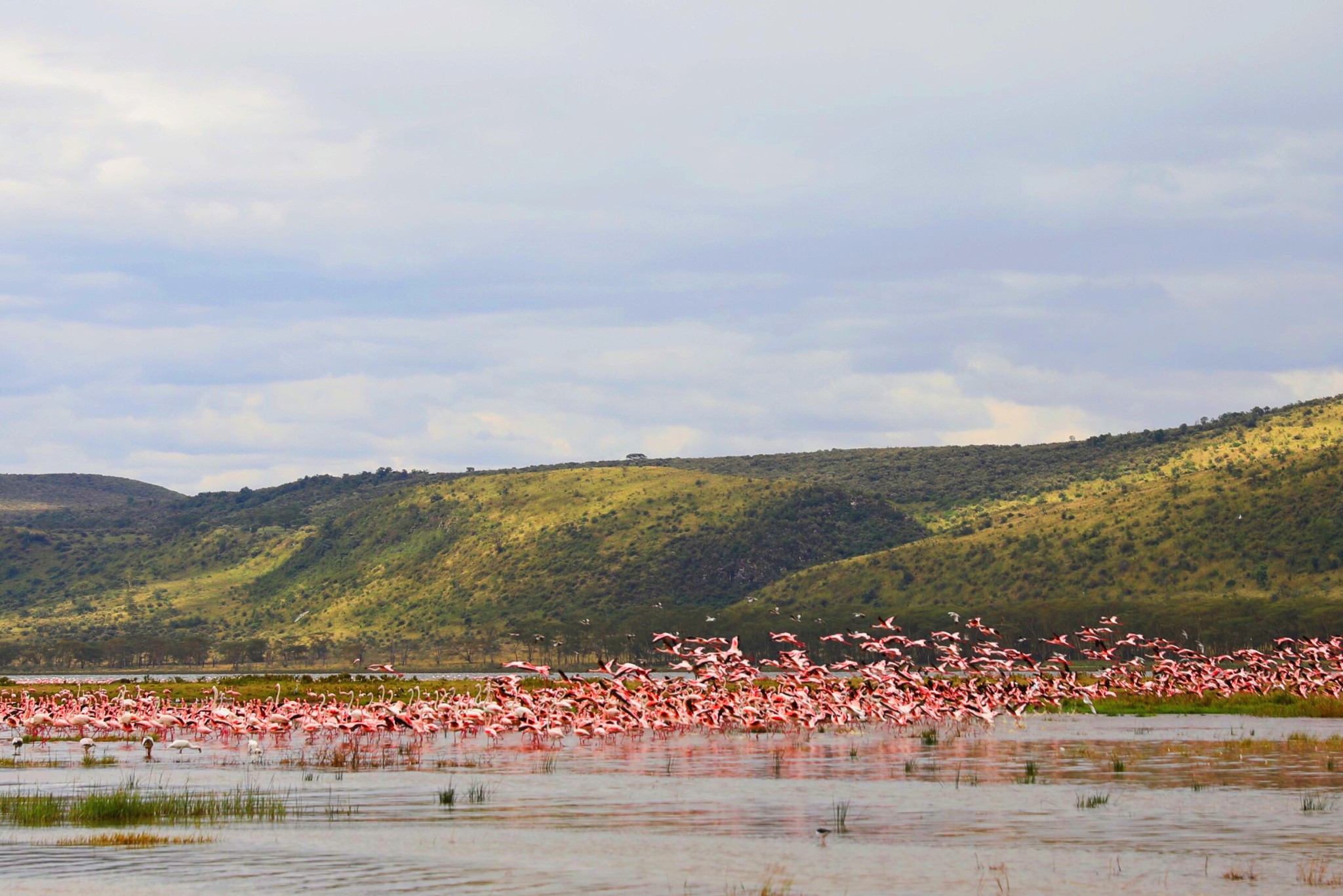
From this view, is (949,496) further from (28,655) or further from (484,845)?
(484,845)

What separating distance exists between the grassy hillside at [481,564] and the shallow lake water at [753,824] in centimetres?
8661

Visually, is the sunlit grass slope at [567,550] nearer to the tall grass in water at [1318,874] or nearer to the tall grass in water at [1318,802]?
the tall grass in water at [1318,802]

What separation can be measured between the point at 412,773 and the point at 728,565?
359 ft

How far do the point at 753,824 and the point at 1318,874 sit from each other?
6420 millimetres

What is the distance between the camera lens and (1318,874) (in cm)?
1309

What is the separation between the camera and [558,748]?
31000mm

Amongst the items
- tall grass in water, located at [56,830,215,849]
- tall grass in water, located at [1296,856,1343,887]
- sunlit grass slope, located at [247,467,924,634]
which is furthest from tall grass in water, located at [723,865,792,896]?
sunlit grass slope, located at [247,467,924,634]

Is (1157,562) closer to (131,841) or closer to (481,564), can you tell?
(481,564)

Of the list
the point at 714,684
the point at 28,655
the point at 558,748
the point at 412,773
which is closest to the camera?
the point at 412,773

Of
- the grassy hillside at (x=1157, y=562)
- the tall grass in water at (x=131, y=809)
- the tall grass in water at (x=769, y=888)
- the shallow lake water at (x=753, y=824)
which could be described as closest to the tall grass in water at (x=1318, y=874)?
the shallow lake water at (x=753, y=824)

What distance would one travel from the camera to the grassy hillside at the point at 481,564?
12950 centimetres

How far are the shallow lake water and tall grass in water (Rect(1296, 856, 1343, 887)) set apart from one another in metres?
0.03

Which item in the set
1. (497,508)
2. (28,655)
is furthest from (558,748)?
(497,508)

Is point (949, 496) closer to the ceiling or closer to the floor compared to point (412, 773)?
closer to the ceiling
